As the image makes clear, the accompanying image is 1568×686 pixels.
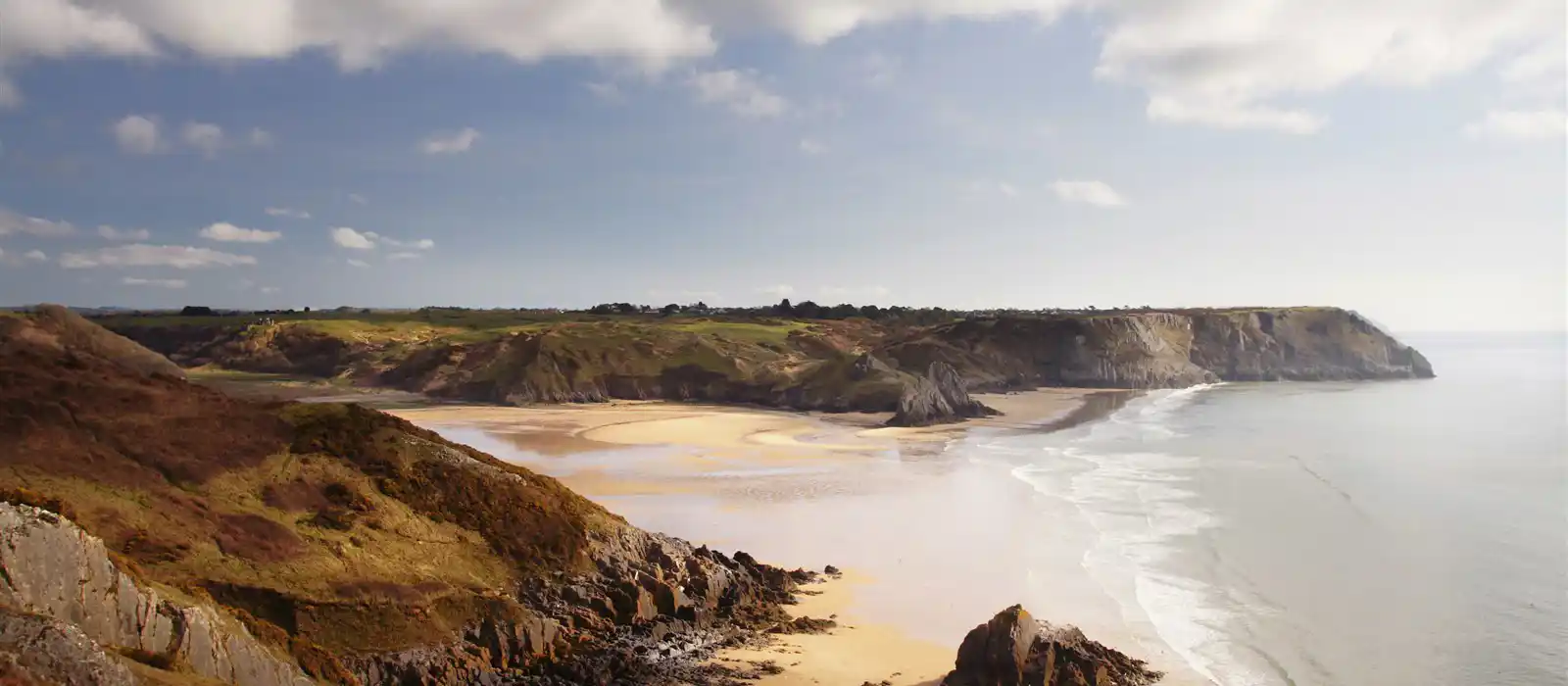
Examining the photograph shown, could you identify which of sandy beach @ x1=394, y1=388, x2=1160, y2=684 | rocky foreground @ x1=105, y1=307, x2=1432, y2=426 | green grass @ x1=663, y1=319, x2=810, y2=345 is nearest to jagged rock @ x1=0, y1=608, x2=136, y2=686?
sandy beach @ x1=394, y1=388, x2=1160, y2=684

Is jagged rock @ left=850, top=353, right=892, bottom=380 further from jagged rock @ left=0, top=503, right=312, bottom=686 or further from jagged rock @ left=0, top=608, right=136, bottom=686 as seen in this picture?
jagged rock @ left=0, top=608, right=136, bottom=686

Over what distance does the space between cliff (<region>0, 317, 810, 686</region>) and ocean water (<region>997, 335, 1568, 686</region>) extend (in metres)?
9.28

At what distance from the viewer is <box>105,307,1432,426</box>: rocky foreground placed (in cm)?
6912

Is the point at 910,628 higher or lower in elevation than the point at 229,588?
lower

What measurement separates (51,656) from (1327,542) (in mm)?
28675

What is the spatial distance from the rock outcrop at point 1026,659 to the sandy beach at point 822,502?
3.79 ft

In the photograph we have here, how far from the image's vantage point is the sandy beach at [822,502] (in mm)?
16375

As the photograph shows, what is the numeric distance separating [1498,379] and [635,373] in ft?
345

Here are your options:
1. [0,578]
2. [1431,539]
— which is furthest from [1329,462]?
[0,578]

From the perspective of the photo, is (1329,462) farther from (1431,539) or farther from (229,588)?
(229,588)

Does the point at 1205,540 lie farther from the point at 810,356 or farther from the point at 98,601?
the point at 810,356

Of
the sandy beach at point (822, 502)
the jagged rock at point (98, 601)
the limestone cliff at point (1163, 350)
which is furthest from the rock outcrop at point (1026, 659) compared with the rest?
the limestone cliff at point (1163, 350)

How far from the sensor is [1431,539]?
26.2m

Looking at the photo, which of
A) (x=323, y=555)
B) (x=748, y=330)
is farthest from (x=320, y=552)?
(x=748, y=330)
